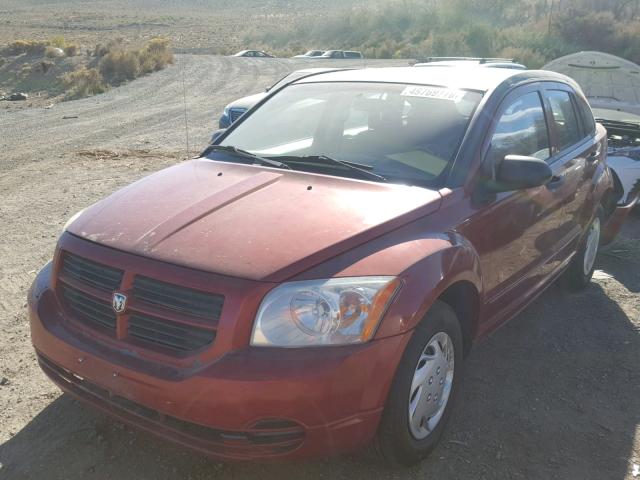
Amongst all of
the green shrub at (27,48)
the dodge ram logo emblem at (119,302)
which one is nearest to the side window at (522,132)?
the dodge ram logo emblem at (119,302)

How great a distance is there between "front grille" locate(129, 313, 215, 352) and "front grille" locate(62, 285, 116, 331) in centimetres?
15

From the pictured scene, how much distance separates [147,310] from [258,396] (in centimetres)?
60

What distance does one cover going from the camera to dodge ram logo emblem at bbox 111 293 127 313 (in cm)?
260

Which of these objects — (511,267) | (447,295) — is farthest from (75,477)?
(511,267)

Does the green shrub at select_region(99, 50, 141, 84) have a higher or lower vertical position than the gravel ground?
lower

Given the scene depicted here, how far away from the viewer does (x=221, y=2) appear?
4281 inches

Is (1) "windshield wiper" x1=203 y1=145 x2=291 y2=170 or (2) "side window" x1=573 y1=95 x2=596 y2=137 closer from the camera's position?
(1) "windshield wiper" x1=203 y1=145 x2=291 y2=170

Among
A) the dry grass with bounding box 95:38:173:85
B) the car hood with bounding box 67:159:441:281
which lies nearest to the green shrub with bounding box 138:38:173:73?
the dry grass with bounding box 95:38:173:85

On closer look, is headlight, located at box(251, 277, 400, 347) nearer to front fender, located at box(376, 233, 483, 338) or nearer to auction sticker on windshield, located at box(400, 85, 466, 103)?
front fender, located at box(376, 233, 483, 338)

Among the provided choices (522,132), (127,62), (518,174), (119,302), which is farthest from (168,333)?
(127,62)

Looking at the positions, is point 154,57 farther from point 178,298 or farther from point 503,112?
point 178,298

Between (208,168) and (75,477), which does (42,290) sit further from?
(208,168)

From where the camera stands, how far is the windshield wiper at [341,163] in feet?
10.9

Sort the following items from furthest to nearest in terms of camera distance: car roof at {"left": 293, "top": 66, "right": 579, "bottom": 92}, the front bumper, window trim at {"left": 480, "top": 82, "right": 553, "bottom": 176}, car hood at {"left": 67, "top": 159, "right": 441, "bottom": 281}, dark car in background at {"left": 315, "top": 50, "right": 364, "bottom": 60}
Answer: dark car in background at {"left": 315, "top": 50, "right": 364, "bottom": 60} → car roof at {"left": 293, "top": 66, "right": 579, "bottom": 92} → window trim at {"left": 480, "top": 82, "right": 553, "bottom": 176} → car hood at {"left": 67, "top": 159, "right": 441, "bottom": 281} → the front bumper
